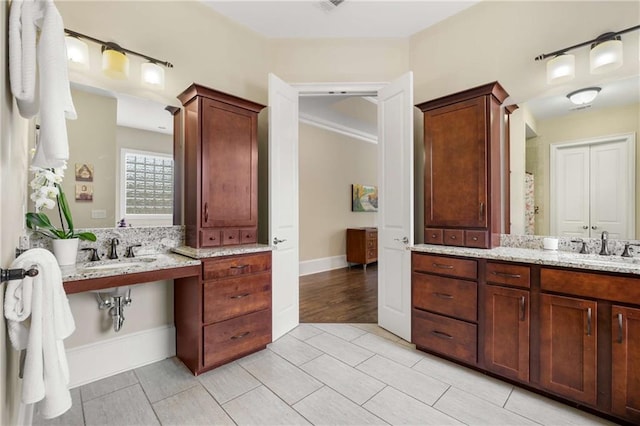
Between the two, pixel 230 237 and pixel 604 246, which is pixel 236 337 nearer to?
pixel 230 237

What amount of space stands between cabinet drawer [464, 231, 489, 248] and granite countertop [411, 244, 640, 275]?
6 centimetres

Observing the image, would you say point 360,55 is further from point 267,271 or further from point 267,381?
point 267,381

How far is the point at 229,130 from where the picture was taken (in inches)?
97.7

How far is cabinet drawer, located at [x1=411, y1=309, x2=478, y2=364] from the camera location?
2182 mm

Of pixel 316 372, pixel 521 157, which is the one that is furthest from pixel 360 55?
pixel 316 372

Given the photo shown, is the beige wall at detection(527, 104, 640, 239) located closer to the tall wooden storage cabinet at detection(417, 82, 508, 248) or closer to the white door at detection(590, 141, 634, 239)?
the white door at detection(590, 141, 634, 239)

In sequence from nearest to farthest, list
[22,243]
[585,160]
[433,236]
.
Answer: [22,243] → [585,160] → [433,236]

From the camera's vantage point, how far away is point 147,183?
7.78 feet

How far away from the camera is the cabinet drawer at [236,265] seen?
215 centimetres

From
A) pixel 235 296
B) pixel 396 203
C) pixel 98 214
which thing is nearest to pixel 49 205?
pixel 98 214

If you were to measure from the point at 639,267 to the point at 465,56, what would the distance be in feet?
7.15

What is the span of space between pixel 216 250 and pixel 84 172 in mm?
1088

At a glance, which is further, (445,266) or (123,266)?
(445,266)

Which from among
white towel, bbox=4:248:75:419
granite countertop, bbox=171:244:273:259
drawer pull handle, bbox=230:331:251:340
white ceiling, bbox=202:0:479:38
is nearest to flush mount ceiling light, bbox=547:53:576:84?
white ceiling, bbox=202:0:479:38
